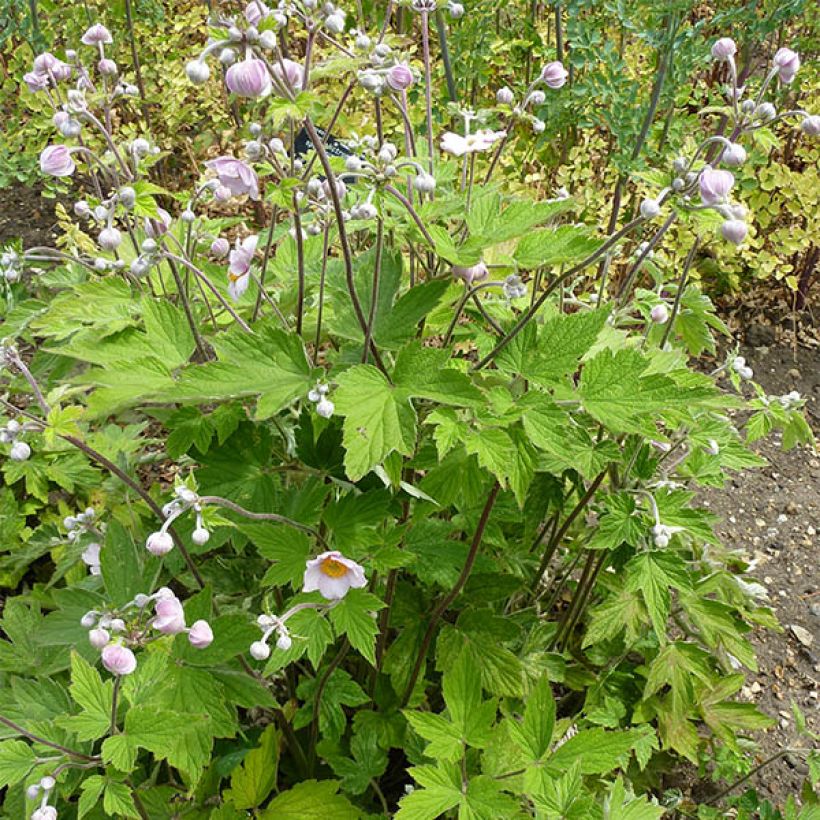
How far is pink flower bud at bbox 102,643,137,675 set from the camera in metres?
1.15

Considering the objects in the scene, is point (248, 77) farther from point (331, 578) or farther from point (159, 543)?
point (331, 578)

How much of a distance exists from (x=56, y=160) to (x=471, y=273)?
0.73m

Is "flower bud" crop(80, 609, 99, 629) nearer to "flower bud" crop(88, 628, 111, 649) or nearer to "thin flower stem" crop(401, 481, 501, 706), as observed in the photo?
"flower bud" crop(88, 628, 111, 649)

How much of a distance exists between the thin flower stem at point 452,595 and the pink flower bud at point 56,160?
3.03ft

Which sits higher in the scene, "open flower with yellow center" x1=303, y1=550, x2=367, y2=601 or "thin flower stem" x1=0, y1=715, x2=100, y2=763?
"open flower with yellow center" x1=303, y1=550, x2=367, y2=601

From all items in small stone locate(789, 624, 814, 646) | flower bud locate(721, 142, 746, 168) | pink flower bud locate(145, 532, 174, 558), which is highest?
flower bud locate(721, 142, 746, 168)

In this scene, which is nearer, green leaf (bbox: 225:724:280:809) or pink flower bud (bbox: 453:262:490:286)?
pink flower bud (bbox: 453:262:490:286)

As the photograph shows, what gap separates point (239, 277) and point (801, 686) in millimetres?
2097

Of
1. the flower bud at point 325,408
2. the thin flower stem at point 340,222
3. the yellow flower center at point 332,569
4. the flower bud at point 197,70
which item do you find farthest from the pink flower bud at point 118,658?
the flower bud at point 197,70

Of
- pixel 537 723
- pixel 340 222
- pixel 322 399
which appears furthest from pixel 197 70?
pixel 537 723

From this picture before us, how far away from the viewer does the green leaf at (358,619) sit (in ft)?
4.51

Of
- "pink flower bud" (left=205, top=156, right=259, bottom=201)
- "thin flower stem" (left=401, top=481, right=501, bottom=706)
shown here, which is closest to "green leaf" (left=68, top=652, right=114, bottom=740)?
"thin flower stem" (left=401, top=481, right=501, bottom=706)

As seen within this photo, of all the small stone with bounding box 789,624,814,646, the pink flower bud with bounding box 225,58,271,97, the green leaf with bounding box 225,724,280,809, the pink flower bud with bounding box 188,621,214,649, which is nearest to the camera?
the pink flower bud with bounding box 225,58,271,97

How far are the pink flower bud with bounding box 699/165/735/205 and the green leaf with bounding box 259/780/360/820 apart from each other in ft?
4.26
